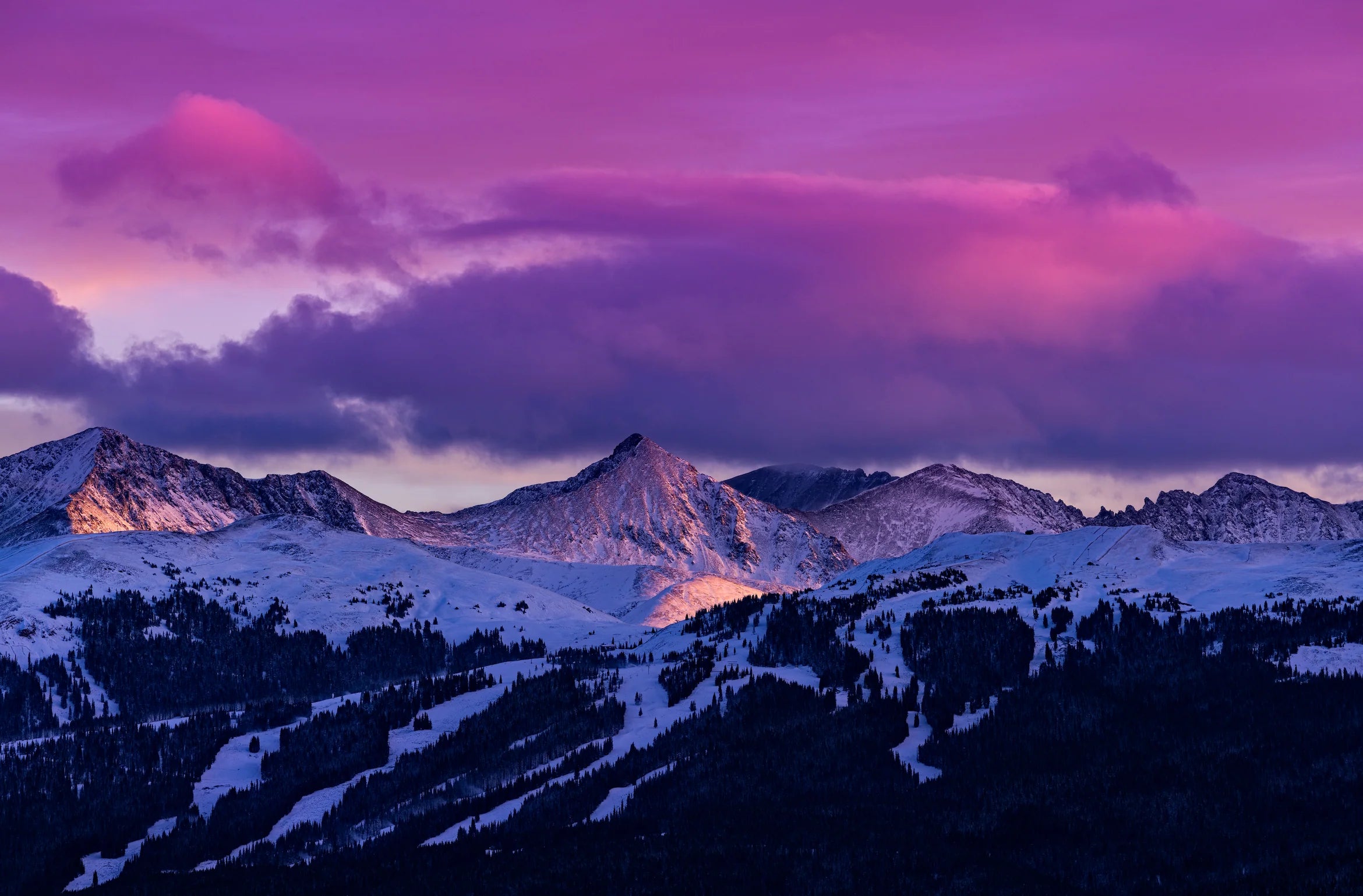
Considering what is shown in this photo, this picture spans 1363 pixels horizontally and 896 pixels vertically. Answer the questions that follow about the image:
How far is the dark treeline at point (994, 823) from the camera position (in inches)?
6132

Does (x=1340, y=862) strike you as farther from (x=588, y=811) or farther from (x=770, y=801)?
(x=588, y=811)

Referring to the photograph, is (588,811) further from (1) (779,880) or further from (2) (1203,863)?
(2) (1203,863)

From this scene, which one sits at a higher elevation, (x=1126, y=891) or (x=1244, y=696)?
(x=1244, y=696)

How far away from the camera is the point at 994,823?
17112cm

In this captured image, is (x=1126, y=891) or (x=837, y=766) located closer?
(x=1126, y=891)

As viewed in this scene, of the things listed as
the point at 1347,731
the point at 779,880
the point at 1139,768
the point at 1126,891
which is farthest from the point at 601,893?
the point at 1347,731

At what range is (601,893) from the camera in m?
160

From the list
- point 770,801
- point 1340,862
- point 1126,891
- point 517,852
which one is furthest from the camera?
point 770,801

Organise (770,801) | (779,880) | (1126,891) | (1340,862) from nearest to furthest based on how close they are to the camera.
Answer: (1340,862), (1126,891), (779,880), (770,801)

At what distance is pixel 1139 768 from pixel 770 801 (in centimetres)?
3793

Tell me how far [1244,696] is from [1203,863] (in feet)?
143

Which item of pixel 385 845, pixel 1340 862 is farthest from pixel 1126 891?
pixel 385 845

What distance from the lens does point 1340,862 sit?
5541 inches

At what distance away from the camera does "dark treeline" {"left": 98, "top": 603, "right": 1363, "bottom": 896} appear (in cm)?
15575
